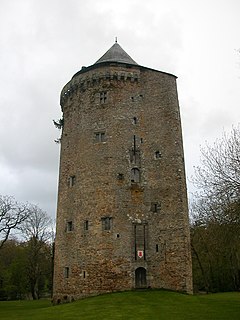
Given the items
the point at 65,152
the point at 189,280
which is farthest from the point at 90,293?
the point at 65,152

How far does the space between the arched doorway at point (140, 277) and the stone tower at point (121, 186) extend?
70mm

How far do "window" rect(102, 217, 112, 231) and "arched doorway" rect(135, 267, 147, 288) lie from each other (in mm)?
3684

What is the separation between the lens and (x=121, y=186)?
95.6 ft

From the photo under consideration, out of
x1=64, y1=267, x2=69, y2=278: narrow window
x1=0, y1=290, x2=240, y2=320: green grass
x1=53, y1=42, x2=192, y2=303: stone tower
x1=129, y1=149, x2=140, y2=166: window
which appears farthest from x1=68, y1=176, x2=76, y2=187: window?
x1=0, y1=290, x2=240, y2=320: green grass

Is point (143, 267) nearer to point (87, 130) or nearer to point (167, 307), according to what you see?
point (167, 307)

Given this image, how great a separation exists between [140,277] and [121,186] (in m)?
6.85

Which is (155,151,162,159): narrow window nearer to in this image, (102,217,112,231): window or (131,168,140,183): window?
(131,168,140,183): window

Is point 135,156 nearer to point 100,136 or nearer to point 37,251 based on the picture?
point 100,136

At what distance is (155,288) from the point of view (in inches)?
1058

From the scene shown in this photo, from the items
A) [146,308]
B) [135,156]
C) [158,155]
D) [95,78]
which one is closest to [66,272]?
[146,308]

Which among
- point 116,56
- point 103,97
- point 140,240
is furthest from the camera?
point 116,56

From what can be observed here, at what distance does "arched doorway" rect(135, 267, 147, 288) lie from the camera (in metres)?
27.2

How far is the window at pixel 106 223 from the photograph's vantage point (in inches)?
1107

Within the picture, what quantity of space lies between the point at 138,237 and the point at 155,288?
12.4 feet
